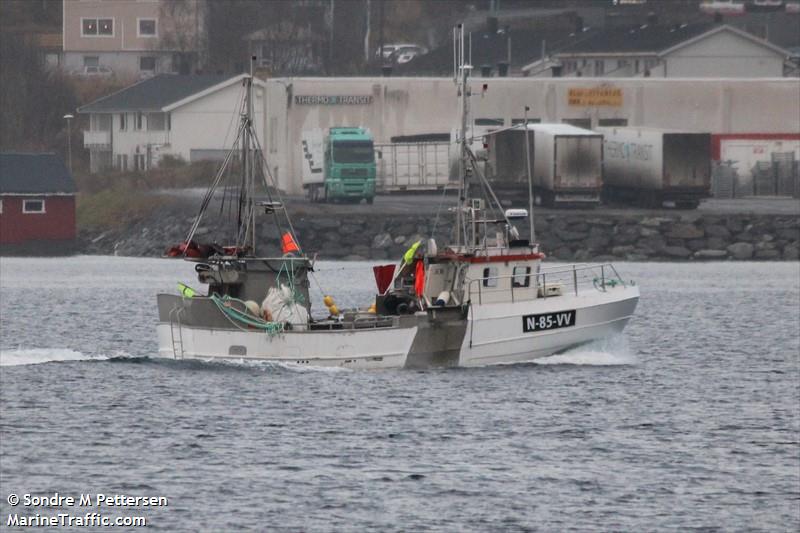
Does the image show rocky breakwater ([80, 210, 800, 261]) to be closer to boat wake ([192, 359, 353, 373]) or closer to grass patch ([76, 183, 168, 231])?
grass patch ([76, 183, 168, 231])

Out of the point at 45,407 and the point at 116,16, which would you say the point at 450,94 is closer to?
the point at 116,16

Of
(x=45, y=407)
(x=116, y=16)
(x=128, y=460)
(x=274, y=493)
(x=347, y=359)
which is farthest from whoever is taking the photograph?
(x=116, y=16)

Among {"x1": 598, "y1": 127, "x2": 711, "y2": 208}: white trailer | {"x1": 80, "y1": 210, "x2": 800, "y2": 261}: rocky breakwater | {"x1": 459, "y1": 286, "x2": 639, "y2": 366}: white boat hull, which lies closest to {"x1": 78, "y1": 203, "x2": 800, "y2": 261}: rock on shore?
{"x1": 80, "y1": 210, "x2": 800, "y2": 261}: rocky breakwater

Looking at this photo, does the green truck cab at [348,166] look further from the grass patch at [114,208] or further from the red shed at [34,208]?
the red shed at [34,208]

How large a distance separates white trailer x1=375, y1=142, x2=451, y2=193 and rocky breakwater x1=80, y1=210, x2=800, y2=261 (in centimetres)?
655

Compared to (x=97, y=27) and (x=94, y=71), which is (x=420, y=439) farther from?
(x=94, y=71)

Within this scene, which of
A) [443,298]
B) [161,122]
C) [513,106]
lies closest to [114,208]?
[161,122]

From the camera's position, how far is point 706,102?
104375mm

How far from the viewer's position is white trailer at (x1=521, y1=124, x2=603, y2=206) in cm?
9406

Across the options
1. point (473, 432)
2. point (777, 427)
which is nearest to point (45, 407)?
point (473, 432)

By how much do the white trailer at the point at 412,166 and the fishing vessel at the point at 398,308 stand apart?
51.4 m

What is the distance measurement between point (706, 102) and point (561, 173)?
45.8 ft

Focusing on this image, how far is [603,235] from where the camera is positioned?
91.0m

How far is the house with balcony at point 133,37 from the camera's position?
296 feet
